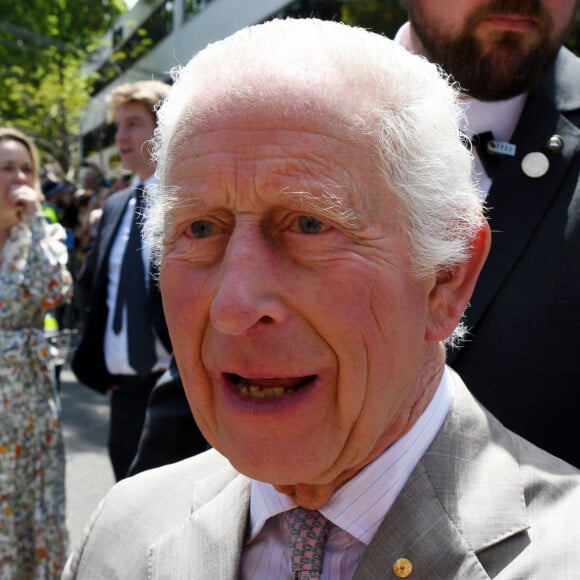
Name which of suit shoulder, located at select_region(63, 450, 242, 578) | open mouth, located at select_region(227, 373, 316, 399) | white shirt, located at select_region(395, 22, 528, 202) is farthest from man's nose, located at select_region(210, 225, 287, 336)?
white shirt, located at select_region(395, 22, 528, 202)

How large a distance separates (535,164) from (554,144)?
0.21ft

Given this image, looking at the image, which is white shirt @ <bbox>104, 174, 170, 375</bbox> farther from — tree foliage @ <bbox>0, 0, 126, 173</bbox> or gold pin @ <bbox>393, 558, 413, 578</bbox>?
tree foliage @ <bbox>0, 0, 126, 173</bbox>

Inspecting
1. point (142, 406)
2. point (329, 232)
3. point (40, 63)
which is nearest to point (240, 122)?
point (329, 232)

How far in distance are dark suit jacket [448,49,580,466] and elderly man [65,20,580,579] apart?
39 centimetres

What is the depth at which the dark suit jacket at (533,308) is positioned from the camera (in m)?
1.89

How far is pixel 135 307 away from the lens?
14.4 feet

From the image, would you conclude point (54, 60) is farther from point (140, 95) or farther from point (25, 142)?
point (25, 142)

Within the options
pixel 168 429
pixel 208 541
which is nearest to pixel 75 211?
pixel 168 429

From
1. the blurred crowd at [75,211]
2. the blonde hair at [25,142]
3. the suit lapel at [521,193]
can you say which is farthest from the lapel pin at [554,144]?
the blurred crowd at [75,211]

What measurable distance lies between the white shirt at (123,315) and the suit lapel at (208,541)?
260cm

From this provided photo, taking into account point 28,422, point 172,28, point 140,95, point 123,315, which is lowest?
point 172,28

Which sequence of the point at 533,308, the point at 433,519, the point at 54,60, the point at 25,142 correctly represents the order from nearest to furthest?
the point at 433,519
the point at 533,308
the point at 25,142
the point at 54,60

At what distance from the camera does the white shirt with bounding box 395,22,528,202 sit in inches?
81.6

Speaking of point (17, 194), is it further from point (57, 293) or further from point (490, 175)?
point (490, 175)
